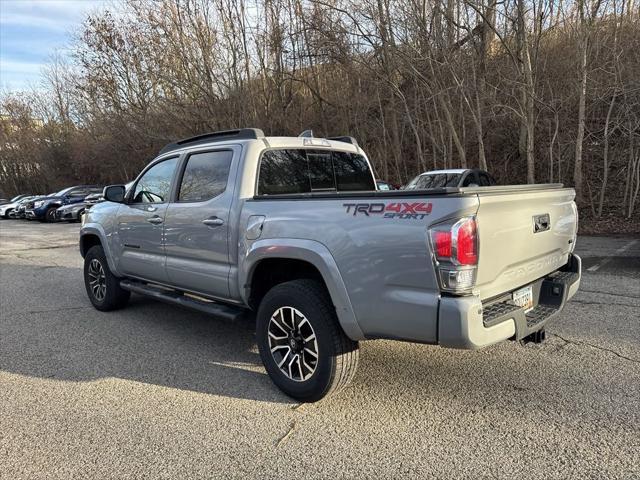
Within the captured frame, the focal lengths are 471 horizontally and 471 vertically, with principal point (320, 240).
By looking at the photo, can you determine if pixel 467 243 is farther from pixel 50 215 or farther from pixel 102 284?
pixel 50 215

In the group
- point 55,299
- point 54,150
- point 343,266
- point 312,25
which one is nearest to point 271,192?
point 343,266

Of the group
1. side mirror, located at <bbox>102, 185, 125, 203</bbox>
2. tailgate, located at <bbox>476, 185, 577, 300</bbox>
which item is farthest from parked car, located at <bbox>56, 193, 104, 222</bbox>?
tailgate, located at <bbox>476, 185, 577, 300</bbox>

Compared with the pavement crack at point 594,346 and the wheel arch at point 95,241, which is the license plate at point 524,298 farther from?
the wheel arch at point 95,241

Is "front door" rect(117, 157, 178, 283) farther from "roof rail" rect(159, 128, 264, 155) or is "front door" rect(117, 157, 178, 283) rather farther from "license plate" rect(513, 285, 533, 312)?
"license plate" rect(513, 285, 533, 312)

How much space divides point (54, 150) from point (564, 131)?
127 ft

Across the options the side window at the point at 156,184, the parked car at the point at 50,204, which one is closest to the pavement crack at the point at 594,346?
the side window at the point at 156,184

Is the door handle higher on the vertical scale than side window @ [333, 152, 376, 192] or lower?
lower

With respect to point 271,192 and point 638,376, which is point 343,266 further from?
point 638,376

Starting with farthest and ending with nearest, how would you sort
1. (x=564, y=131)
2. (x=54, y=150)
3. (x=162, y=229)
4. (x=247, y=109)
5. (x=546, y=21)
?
(x=54, y=150) < (x=247, y=109) < (x=564, y=131) < (x=546, y=21) < (x=162, y=229)

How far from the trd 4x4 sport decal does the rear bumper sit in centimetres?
52

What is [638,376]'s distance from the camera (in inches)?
146

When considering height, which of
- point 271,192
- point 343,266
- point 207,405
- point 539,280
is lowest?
point 207,405

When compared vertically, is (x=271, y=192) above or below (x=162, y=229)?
above

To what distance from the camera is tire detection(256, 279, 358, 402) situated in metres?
3.31
